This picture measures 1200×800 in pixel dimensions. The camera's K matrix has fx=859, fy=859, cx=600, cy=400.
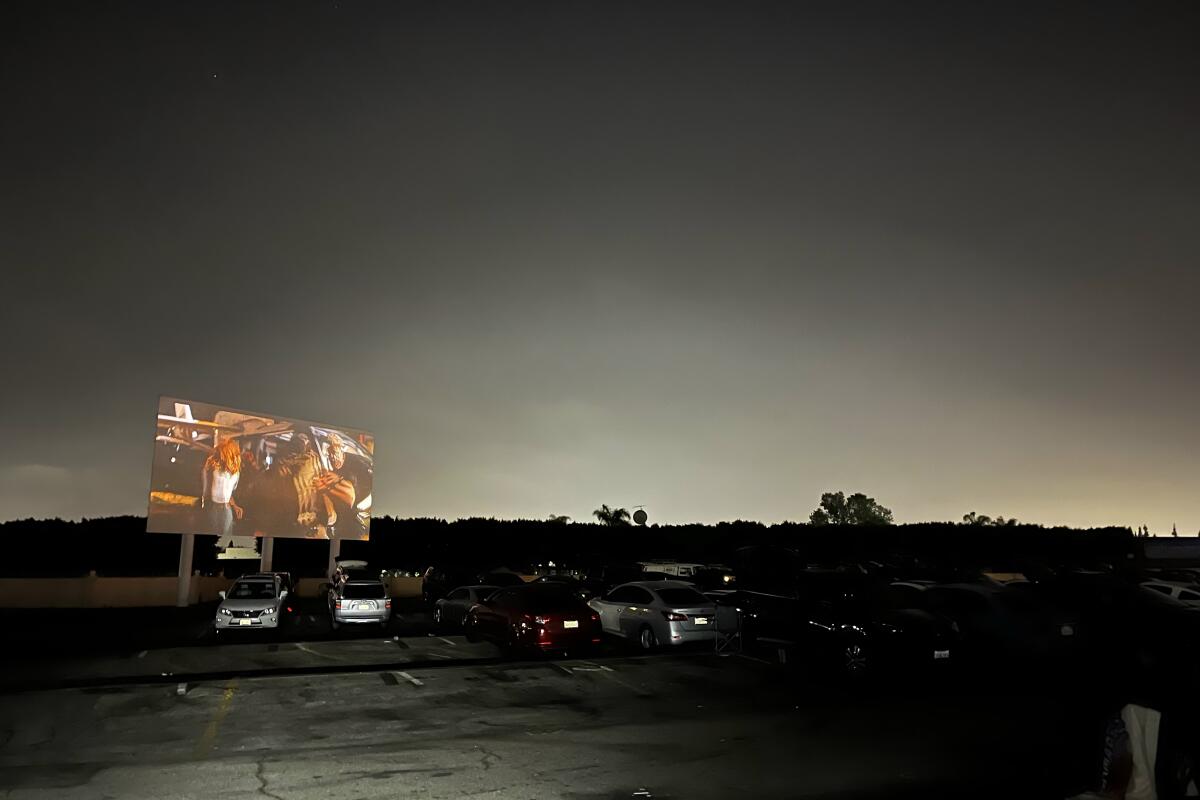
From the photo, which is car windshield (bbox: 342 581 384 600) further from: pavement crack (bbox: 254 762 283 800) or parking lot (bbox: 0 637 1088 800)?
pavement crack (bbox: 254 762 283 800)

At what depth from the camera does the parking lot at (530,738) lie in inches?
327

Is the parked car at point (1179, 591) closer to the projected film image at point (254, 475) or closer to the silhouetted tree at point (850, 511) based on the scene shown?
the projected film image at point (254, 475)

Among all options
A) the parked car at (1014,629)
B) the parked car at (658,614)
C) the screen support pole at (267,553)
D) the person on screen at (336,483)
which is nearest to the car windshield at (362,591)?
the parked car at (658,614)

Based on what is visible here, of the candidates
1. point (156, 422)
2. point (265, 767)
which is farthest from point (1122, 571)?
point (156, 422)

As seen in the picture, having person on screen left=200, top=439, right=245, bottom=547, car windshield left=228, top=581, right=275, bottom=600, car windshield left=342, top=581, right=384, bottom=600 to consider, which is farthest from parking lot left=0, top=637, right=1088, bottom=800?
person on screen left=200, top=439, right=245, bottom=547

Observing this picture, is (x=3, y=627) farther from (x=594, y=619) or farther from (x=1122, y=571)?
(x=1122, y=571)

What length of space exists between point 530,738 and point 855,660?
6528mm

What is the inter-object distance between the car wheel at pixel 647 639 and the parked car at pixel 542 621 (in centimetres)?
115

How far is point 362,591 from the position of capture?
2459 cm

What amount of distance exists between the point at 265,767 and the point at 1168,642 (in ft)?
27.5

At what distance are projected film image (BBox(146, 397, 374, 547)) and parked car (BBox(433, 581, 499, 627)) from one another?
10890mm

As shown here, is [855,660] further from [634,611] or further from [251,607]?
[251,607]

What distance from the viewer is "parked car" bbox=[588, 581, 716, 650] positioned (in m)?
18.0

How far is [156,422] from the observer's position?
30.1 meters
